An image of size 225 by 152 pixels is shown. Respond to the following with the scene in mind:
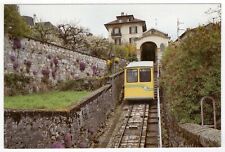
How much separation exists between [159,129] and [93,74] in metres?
0.70

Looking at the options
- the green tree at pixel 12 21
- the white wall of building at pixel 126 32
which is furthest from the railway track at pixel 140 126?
the green tree at pixel 12 21

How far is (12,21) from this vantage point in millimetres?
4297

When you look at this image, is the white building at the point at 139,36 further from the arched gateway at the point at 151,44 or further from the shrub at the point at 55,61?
the shrub at the point at 55,61

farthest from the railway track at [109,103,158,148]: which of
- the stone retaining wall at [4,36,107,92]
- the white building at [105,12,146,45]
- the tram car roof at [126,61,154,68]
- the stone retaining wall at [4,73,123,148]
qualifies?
the white building at [105,12,146,45]

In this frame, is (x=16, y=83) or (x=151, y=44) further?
(x=151, y=44)

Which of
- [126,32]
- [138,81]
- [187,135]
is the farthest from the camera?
[138,81]

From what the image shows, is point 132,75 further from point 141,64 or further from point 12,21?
point 12,21

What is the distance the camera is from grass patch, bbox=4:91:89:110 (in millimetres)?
4324

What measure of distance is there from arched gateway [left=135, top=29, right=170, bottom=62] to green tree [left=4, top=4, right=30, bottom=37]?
952 millimetres

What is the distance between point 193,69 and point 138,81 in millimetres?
834

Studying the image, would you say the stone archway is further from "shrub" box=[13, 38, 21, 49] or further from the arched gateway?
"shrub" box=[13, 38, 21, 49]

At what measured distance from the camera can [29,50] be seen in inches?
177

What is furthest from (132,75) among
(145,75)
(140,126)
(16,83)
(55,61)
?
(16,83)

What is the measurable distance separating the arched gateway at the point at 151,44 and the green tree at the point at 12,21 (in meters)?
0.95
